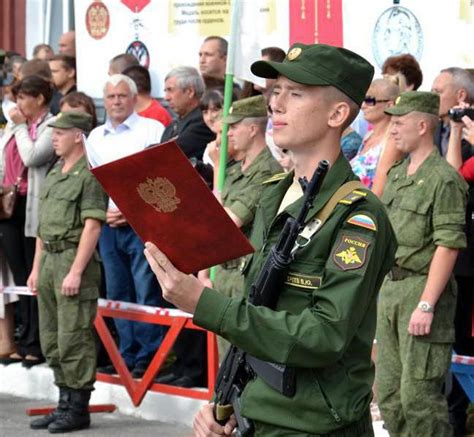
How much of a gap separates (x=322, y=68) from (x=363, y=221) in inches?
18.5

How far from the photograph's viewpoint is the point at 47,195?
28.3 ft

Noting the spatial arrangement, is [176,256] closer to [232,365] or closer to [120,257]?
[232,365]

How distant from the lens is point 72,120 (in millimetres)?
8656

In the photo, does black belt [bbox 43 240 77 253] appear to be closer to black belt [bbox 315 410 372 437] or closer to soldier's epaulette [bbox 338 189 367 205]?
black belt [bbox 315 410 372 437]

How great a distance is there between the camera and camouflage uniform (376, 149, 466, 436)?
253 inches

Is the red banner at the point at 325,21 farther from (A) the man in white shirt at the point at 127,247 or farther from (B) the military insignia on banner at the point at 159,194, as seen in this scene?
(B) the military insignia on banner at the point at 159,194

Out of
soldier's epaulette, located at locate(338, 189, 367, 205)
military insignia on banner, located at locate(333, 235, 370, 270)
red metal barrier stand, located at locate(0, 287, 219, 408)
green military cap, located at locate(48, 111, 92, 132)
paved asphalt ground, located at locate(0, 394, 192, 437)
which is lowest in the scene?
paved asphalt ground, located at locate(0, 394, 192, 437)

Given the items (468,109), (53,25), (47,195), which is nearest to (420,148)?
(468,109)

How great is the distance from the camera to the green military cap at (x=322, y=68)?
368 cm

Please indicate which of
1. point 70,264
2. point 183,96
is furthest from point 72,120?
point 183,96

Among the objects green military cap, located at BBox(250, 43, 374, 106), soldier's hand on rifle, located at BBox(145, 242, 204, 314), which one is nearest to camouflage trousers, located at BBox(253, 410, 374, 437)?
soldier's hand on rifle, located at BBox(145, 242, 204, 314)

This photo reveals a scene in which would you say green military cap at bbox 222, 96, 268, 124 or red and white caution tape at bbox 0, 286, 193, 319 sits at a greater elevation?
green military cap at bbox 222, 96, 268, 124

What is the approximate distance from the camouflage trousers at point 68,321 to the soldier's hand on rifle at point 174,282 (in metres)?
5.04

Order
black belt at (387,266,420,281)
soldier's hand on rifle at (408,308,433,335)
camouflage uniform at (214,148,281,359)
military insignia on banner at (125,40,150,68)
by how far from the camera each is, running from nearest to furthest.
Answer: soldier's hand on rifle at (408,308,433,335) → black belt at (387,266,420,281) → camouflage uniform at (214,148,281,359) → military insignia on banner at (125,40,150,68)
